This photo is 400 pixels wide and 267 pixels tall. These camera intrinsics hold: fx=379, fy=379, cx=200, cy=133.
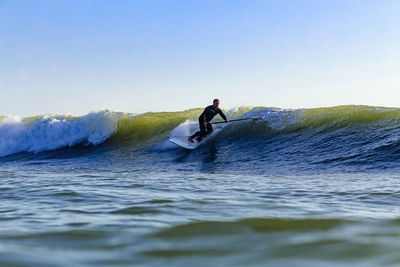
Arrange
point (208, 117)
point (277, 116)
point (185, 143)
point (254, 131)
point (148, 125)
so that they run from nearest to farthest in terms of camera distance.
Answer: point (208, 117), point (185, 143), point (254, 131), point (277, 116), point (148, 125)

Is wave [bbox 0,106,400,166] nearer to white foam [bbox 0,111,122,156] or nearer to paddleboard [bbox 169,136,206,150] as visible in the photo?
white foam [bbox 0,111,122,156]

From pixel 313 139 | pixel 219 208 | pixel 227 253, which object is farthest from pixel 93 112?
pixel 227 253

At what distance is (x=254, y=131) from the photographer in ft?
43.5

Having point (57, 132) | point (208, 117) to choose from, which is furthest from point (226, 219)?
point (57, 132)

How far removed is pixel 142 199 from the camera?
13.7 feet

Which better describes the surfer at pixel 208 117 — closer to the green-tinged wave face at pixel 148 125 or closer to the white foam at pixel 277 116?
the white foam at pixel 277 116

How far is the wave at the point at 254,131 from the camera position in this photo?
9966 mm

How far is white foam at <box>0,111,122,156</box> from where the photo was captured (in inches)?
699

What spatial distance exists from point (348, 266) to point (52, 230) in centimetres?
202

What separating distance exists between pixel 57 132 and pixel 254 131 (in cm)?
1045

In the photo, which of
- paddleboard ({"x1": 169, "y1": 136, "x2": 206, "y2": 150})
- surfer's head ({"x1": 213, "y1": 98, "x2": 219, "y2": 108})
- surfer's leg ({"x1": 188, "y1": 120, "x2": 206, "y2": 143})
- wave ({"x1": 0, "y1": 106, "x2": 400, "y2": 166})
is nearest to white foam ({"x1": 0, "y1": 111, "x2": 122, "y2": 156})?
wave ({"x1": 0, "y1": 106, "x2": 400, "y2": 166})

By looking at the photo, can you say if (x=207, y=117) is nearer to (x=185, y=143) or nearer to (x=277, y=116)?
(x=185, y=143)

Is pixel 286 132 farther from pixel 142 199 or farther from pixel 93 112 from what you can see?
pixel 93 112

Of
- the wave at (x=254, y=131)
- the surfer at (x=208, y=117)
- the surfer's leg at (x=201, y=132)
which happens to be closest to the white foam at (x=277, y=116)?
the wave at (x=254, y=131)
